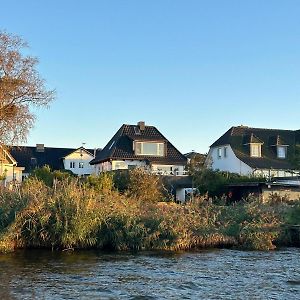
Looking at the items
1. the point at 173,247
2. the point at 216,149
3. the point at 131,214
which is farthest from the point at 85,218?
the point at 216,149

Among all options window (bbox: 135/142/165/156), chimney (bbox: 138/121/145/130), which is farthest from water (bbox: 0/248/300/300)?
chimney (bbox: 138/121/145/130)

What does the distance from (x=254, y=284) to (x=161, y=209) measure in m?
8.97

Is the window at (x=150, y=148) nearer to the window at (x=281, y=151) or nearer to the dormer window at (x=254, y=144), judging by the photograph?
the dormer window at (x=254, y=144)

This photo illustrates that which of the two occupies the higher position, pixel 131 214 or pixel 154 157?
pixel 154 157

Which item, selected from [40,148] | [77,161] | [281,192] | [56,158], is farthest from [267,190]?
[40,148]

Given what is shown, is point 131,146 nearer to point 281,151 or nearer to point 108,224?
point 281,151

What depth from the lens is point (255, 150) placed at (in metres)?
56.3

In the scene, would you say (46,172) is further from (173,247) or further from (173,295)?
(173,295)


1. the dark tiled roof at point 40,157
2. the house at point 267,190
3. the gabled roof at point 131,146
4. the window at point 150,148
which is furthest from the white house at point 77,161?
the house at point 267,190

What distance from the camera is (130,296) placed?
12.9 m

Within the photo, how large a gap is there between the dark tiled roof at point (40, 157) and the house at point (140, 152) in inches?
621

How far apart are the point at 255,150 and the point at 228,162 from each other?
10.2 feet

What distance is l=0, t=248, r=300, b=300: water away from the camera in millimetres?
13188

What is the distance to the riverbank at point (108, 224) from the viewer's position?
67.5 ft
